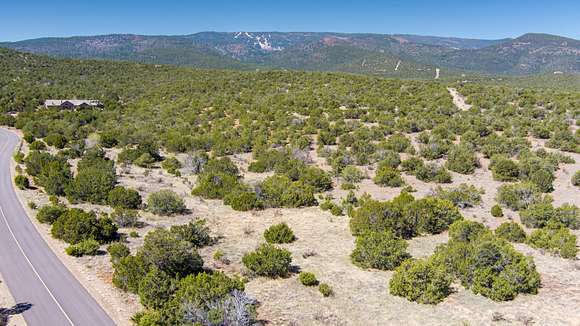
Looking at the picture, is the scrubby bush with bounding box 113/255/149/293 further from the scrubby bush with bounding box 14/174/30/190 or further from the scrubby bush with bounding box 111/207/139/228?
the scrubby bush with bounding box 14/174/30/190

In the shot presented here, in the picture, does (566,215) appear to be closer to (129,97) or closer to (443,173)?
(443,173)

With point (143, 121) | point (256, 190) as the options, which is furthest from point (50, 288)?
point (143, 121)

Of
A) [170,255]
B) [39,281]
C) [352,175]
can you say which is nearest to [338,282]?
[170,255]

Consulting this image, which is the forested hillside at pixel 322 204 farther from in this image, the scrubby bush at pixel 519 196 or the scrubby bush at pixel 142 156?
the scrubby bush at pixel 142 156

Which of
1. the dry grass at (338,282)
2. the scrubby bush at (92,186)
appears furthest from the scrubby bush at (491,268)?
the scrubby bush at (92,186)

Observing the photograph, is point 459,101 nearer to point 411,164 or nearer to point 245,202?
point 411,164

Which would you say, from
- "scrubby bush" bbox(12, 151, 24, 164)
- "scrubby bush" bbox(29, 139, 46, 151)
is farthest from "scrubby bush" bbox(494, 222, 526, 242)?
"scrubby bush" bbox(29, 139, 46, 151)
